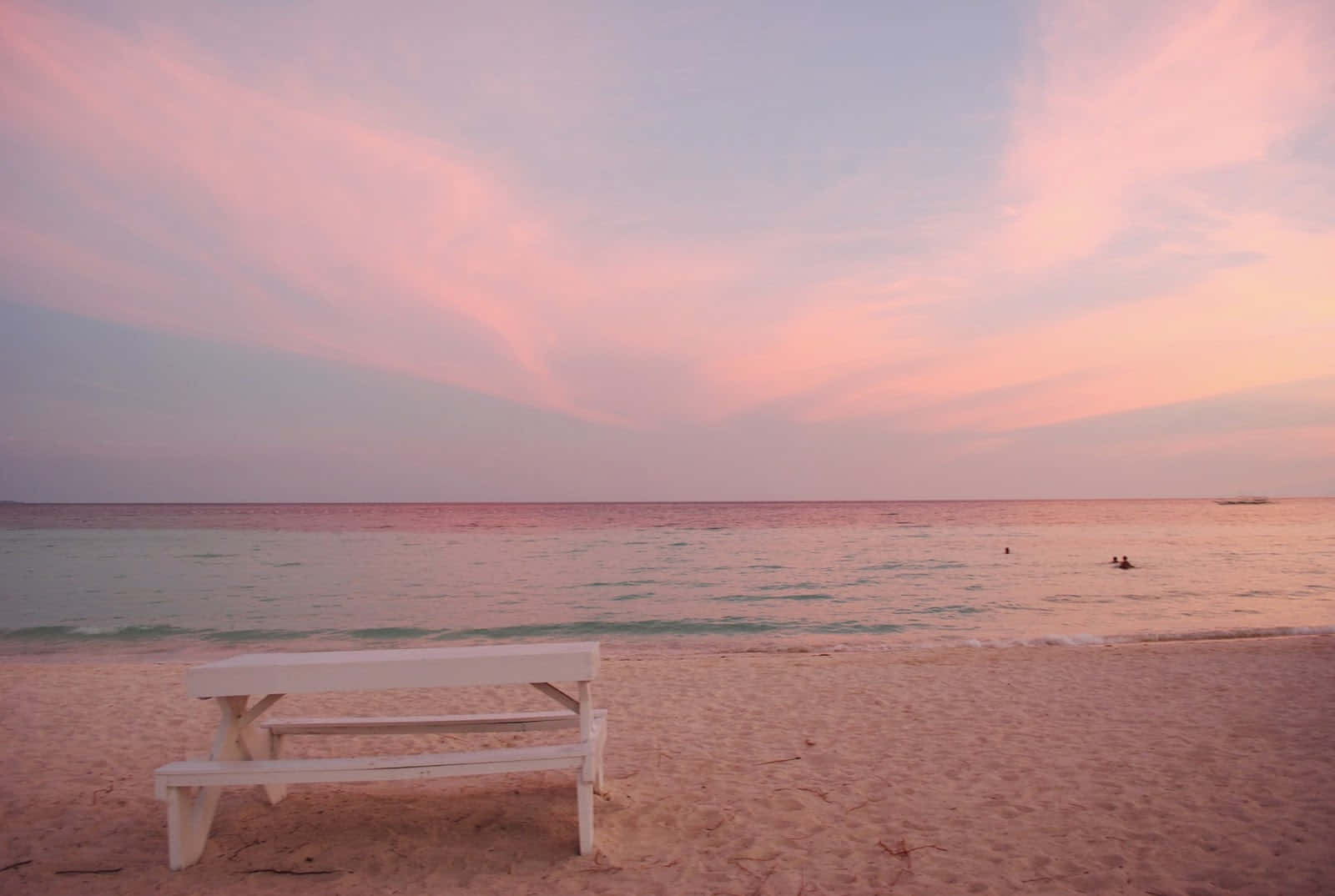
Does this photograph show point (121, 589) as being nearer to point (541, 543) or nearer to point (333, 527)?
point (541, 543)

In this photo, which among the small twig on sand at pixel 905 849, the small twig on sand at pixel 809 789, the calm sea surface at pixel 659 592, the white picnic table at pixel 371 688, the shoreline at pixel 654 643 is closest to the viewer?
the white picnic table at pixel 371 688

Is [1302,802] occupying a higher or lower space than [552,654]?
lower

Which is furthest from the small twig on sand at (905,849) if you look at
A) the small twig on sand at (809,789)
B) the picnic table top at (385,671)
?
the picnic table top at (385,671)

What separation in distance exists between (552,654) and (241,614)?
57.7 ft

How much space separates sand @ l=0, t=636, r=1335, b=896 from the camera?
3.96 m

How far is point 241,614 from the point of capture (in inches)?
728

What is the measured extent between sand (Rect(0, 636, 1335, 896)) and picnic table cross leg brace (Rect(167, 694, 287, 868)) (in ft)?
0.40

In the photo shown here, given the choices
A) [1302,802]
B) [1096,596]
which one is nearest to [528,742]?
[1302,802]

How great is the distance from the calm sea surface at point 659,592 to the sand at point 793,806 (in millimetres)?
6155

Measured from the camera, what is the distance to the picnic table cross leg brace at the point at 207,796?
4.03 m

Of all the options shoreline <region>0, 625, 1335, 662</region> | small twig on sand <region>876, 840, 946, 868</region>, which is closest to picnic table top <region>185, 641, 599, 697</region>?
small twig on sand <region>876, 840, 946, 868</region>

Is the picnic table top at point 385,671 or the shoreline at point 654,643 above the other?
the picnic table top at point 385,671

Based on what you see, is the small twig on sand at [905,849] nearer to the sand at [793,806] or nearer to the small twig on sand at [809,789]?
the sand at [793,806]

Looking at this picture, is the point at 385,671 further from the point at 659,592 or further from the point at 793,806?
the point at 659,592
